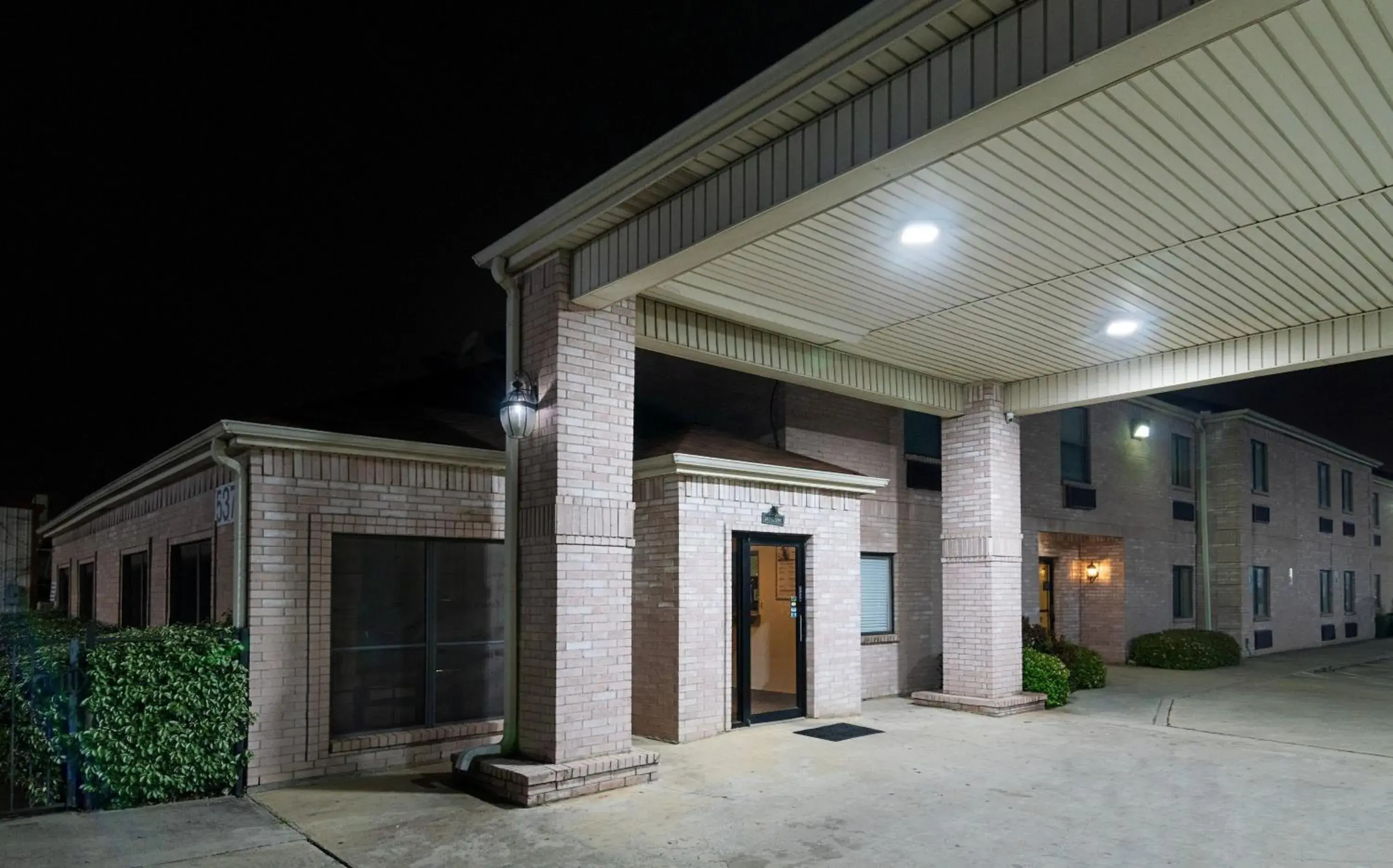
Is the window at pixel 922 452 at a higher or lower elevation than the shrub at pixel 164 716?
higher

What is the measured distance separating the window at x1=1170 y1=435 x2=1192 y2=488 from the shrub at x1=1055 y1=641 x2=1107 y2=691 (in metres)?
8.01

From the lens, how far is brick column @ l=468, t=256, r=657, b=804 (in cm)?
848

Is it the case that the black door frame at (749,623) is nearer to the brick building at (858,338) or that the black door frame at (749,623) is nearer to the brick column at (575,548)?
the brick building at (858,338)

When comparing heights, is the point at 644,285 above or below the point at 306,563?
above

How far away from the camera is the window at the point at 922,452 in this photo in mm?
15695

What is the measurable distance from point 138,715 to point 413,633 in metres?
2.53

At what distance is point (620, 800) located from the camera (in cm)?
820

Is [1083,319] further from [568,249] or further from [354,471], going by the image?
[354,471]

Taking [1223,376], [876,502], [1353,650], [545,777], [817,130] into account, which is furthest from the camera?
[1353,650]

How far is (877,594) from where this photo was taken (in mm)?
14883

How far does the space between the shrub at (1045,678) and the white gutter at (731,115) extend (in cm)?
930

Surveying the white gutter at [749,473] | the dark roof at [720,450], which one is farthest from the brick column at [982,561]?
the dark roof at [720,450]

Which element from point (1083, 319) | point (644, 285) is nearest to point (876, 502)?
point (1083, 319)

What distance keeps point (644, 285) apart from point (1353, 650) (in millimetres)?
26284
